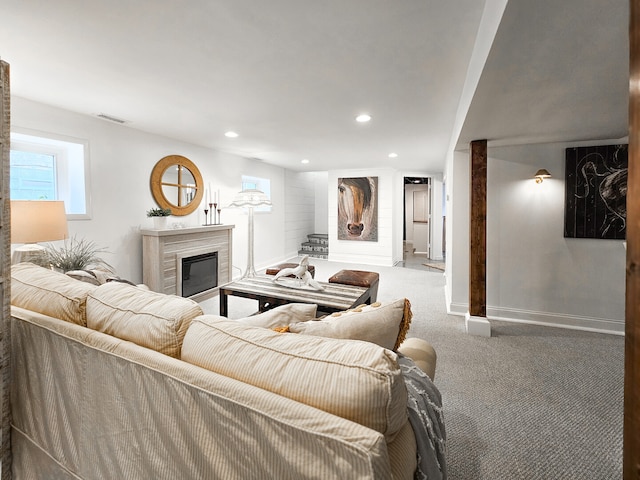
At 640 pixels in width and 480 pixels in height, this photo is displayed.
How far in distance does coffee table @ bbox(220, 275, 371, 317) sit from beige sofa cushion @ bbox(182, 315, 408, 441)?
1820 mm

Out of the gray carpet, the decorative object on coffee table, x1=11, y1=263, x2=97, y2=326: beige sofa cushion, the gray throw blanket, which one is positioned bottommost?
the gray carpet

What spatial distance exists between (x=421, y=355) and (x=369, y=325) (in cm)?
56

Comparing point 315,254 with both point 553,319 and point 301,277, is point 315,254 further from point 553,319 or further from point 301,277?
point 553,319

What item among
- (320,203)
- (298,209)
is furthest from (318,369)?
(320,203)

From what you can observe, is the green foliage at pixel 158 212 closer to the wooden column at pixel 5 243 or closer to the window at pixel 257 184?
the window at pixel 257 184

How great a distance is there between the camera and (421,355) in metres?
1.61

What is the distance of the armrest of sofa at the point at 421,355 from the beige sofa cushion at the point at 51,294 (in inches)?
57.4

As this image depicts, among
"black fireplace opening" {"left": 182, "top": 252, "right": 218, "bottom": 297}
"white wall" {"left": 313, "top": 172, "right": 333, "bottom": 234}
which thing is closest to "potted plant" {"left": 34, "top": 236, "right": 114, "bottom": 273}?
"black fireplace opening" {"left": 182, "top": 252, "right": 218, "bottom": 297}

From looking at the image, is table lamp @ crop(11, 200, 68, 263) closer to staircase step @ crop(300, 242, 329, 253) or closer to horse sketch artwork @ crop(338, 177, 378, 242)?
horse sketch artwork @ crop(338, 177, 378, 242)

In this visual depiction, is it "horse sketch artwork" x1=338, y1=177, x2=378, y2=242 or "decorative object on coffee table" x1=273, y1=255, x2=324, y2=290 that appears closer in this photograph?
"decorative object on coffee table" x1=273, y1=255, x2=324, y2=290

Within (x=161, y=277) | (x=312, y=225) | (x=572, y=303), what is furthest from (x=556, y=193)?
(x=312, y=225)

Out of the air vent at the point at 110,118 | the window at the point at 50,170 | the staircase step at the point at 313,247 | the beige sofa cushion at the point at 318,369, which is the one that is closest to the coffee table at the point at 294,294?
the beige sofa cushion at the point at 318,369

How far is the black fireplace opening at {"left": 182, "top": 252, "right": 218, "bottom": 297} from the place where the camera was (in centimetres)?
445

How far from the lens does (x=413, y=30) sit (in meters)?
1.84
